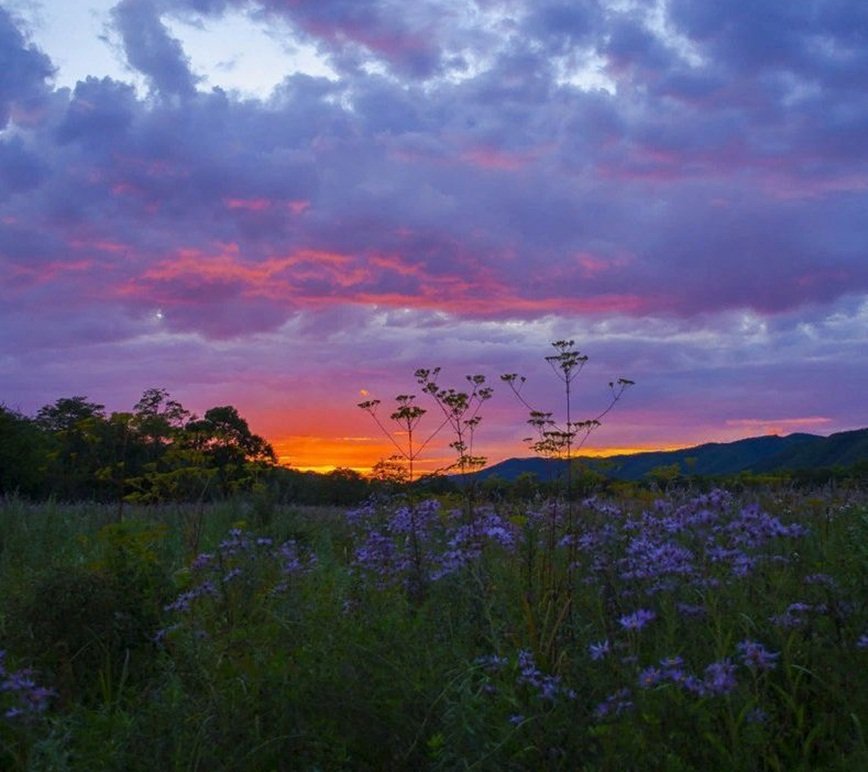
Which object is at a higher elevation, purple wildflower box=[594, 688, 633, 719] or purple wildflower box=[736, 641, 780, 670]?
purple wildflower box=[736, 641, 780, 670]

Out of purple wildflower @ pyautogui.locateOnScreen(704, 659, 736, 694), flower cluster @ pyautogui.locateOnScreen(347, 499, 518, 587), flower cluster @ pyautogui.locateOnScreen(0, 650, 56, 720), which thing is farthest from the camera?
flower cluster @ pyautogui.locateOnScreen(347, 499, 518, 587)

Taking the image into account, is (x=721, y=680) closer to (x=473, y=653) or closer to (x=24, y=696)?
(x=473, y=653)

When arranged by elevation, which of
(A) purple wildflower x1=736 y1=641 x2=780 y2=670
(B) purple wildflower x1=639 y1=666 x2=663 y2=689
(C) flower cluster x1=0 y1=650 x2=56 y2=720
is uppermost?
(A) purple wildflower x1=736 y1=641 x2=780 y2=670

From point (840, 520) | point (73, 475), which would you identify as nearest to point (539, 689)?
point (840, 520)

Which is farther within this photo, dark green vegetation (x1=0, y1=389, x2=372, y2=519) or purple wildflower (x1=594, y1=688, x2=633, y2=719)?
dark green vegetation (x1=0, y1=389, x2=372, y2=519)

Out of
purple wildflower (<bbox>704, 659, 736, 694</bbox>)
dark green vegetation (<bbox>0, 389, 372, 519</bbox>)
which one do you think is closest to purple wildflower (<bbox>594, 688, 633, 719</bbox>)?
purple wildflower (<bbox>704, 659, 736, 694</bbox>)

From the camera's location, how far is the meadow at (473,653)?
328 cm

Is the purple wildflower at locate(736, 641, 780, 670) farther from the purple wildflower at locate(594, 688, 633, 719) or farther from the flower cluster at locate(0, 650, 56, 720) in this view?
the flower cluster at locate(0, 650, 56, 720)

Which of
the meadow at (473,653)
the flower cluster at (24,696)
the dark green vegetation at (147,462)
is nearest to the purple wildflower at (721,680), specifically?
the meadow at (473,653)

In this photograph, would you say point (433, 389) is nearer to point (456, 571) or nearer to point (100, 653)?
point (456, 571)

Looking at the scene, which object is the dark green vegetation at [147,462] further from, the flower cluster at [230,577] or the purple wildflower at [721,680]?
the purple wildflower at [721,680]

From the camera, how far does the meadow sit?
10.8 ft

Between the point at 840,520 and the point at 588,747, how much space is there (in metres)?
3.78

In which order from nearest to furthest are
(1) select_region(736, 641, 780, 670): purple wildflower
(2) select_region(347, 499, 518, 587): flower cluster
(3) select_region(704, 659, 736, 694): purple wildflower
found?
(3) select_region(704, 659, 736, 694): purple wildflower, (1) select_region(736, 641, 780, 670): purple wildflower, (2) select_region(347, 499, 518, 587): flower cluster
